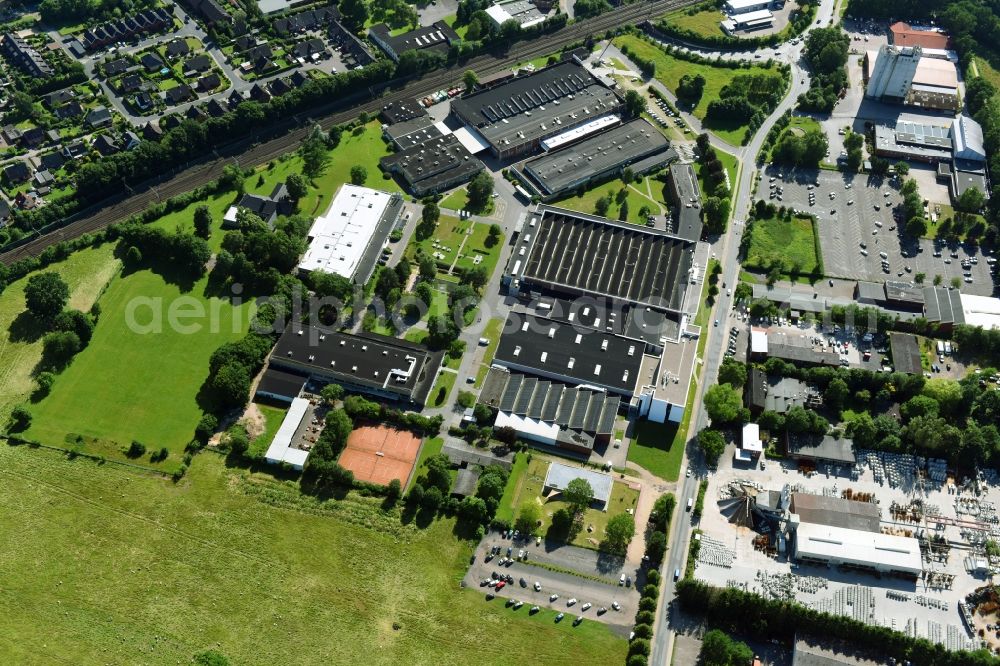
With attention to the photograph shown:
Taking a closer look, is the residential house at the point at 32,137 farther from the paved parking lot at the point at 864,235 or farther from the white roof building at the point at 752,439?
the white roof building at the point at 752,439

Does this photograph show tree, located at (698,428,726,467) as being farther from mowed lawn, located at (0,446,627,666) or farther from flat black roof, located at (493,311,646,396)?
mowed lawn, located at (0,446,627,666)

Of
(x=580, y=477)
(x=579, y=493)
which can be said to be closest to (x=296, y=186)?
(x=580, y=477)

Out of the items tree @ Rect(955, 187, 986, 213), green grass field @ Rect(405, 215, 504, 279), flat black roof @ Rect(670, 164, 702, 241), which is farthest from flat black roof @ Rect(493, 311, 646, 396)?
tree @ Rect(955, 187, 986, 213)

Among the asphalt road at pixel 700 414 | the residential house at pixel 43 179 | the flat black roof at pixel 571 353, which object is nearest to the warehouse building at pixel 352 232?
the flat black roof at pixel 571 353

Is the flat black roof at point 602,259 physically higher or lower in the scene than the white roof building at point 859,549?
higher

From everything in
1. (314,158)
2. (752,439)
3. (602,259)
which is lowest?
(752,439)

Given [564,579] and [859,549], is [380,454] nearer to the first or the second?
[564,579]

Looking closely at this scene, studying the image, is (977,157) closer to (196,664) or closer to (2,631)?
(196,664)
